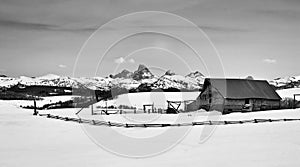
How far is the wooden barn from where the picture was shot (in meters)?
41.7

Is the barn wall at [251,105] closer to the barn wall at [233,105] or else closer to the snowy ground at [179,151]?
the barn wall at [233,105]

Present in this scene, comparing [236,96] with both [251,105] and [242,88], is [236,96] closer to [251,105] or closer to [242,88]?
[251,105]

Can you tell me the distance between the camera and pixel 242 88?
4388cm

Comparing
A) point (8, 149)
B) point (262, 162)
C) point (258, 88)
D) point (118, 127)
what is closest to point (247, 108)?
point (258, 88)

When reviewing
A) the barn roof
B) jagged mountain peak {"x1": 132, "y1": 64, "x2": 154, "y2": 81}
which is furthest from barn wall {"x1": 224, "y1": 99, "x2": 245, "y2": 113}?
jagged mountain peak {"x1": 132, "y1": 64, "x2": 154, "y2": 81}

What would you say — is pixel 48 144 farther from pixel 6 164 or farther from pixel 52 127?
pixel 52 127

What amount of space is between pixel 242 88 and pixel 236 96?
9.14 ft

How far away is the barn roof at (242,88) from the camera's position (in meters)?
42.1

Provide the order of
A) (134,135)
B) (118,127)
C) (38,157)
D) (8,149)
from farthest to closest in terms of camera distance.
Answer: (118,127) < (134,135) < (8,149) < (38,157)

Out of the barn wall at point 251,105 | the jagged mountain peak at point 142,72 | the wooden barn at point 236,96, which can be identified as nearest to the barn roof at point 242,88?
the wooden barn at point 236,96

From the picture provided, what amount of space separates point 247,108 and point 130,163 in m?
32.3

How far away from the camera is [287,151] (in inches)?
591

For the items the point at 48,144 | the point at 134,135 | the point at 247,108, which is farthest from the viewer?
the point at 247,108

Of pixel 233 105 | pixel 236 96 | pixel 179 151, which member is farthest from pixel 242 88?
pixel 179 151
